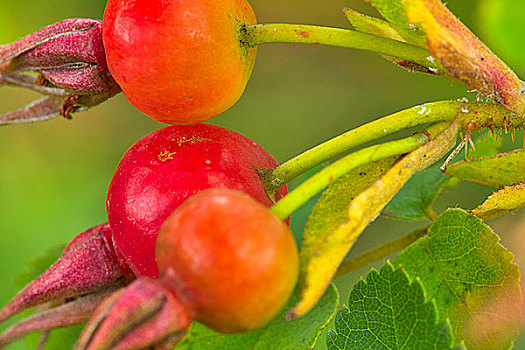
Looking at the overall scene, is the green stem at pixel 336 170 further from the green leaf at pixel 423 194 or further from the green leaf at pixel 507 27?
the green leaf at pixel 507 27

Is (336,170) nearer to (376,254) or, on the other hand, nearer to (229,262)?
(229,262)

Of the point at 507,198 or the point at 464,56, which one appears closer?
the point at 464,56

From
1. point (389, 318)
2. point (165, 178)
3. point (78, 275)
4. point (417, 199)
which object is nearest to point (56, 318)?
point (78, 275)

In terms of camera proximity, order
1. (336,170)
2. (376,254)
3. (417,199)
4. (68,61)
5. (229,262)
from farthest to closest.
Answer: (417,199), (376,254), (68,61), (336,170), (229,262)

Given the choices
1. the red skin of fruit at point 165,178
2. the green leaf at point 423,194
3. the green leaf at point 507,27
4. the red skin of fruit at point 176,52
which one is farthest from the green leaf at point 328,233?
the green leaf at point 507,27

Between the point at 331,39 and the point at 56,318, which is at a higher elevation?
the point at 331,39

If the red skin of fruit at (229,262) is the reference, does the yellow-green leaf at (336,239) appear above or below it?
below

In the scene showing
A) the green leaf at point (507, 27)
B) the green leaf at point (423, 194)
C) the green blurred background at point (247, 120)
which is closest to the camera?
the green leaf at point (423, 194)
